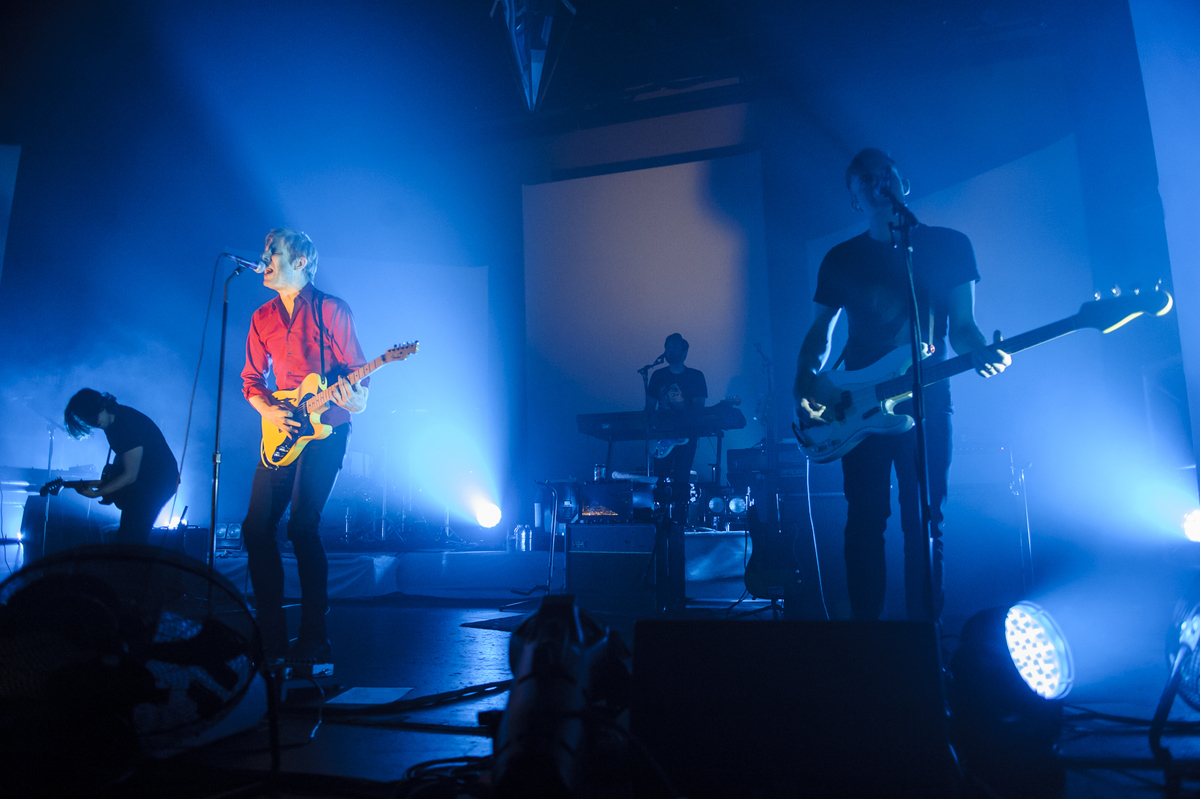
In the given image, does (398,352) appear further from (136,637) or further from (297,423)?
(136,637)

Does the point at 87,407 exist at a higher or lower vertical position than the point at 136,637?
higher

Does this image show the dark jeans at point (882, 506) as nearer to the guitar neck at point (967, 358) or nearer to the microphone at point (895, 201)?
the guitar neck at point (967, 358)

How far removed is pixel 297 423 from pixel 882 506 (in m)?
2.19

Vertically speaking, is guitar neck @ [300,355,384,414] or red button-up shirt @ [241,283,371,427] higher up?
red button-up shirt @ [241,283,371,427]

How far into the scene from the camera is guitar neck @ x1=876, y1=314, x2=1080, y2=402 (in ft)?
6.89

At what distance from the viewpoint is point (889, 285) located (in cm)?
235

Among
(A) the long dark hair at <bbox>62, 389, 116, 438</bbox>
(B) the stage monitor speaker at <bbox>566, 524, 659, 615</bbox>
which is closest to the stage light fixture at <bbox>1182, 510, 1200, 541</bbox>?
(B) the stage monitor speaker at <bbox>566, 524, 659, 615</bbox>

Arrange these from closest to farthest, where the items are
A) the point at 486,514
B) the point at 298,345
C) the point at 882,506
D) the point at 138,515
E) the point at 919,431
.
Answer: the point at 919,431, the point at 882,506, the point at 298,345, the point at 138,515, the point at 486,514

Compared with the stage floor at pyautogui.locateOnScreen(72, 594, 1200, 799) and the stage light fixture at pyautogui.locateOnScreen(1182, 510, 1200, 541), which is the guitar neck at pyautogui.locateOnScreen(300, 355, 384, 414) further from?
the stage light fixture at pyautogui.locateOnScreen(1182, 510, 1200, 541)

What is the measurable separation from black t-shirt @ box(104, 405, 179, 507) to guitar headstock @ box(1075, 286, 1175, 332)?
14.7 feet

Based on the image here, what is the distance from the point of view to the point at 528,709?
0.98 m

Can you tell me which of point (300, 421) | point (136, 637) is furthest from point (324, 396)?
point (136, 637)

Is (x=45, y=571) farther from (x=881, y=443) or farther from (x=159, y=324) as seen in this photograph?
(x=159, y=324)

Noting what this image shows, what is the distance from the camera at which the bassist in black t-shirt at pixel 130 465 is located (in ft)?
12.8
